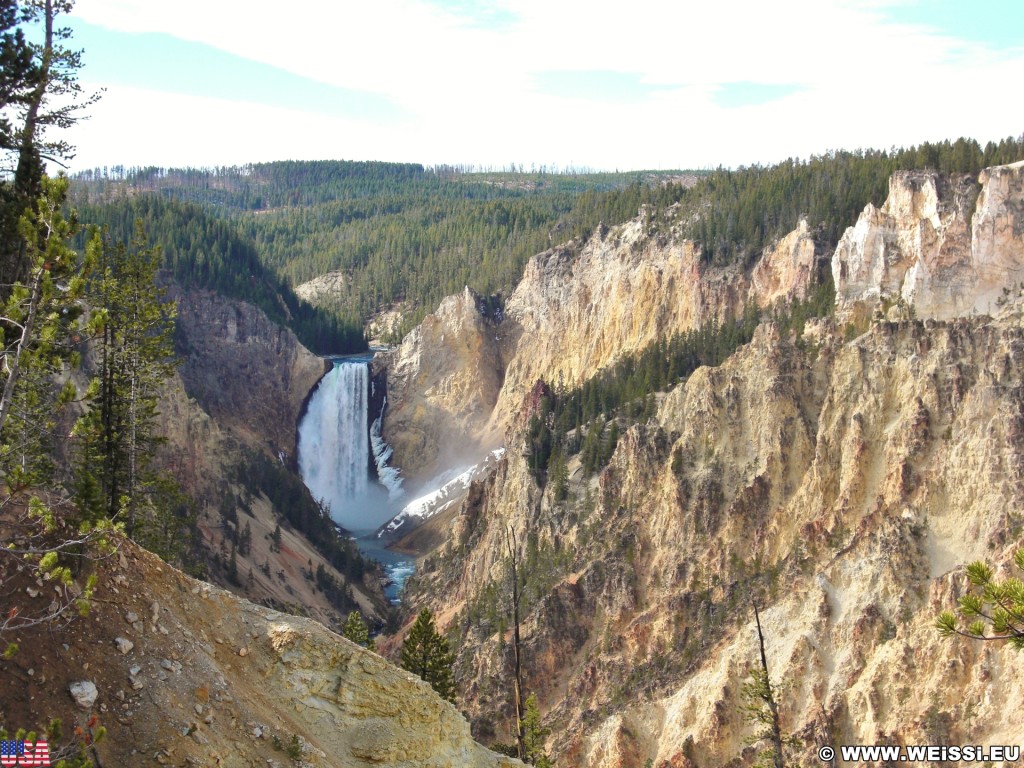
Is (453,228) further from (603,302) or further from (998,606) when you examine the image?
(998,606)

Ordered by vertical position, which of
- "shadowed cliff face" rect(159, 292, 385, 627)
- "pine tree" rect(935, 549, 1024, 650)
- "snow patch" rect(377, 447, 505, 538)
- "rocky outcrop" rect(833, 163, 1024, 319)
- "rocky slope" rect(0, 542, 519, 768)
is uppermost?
"rocky outcrop" rect(833, 163, 1024, 319)

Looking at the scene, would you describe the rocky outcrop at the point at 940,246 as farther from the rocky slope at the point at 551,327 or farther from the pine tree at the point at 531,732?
the pine tree at the point at 531,732

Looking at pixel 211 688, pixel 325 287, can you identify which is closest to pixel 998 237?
pixel 211 688

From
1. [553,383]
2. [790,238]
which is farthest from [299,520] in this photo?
[790,238]

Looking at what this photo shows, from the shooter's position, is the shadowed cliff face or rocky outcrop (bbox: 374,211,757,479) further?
rocky outcrop (bbox: 374,211,757,479)

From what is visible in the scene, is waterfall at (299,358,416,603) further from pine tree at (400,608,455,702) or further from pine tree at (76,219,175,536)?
pine tree at (76,219,175,536)

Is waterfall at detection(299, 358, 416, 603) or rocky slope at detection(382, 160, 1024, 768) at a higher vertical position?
rocky slope at detection(382, 160, 1024, 768)

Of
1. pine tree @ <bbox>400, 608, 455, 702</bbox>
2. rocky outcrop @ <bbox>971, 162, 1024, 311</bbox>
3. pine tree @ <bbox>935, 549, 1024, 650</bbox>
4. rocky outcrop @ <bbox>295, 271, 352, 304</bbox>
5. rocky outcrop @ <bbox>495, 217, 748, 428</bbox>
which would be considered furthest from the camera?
rocky outcrop @ <bbox>295, 271, 352, 304</bbox>

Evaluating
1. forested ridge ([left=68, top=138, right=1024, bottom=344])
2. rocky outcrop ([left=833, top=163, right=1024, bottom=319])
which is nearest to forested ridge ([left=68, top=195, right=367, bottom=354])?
forested ridge ([left=68, top=138, right=1024, bottom=344])
